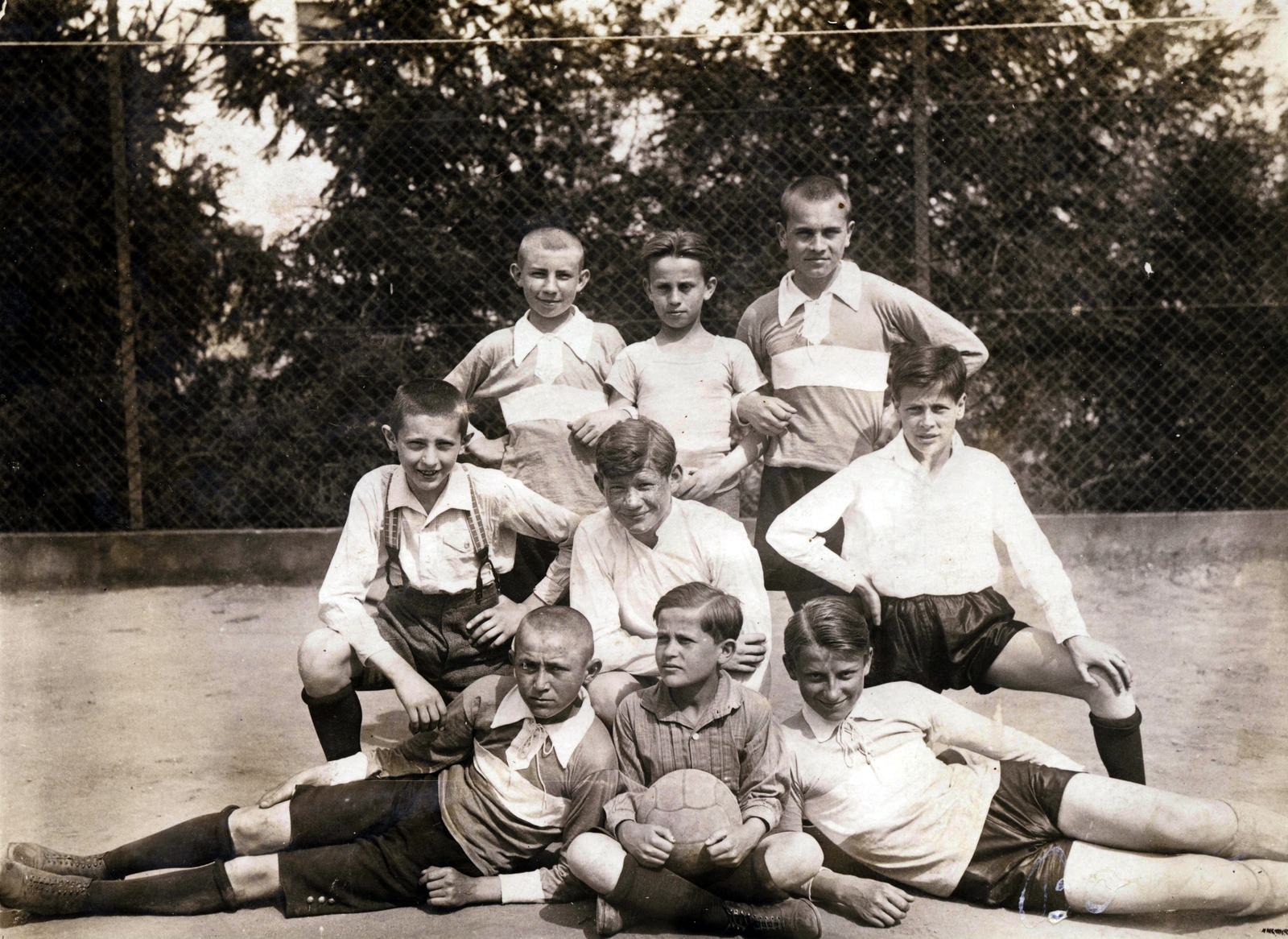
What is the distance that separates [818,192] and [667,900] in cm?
206

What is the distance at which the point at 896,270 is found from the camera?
169 inches

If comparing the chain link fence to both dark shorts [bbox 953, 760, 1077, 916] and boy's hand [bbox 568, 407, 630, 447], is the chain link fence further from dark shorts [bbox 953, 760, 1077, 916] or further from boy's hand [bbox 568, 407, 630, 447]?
dark shorts [bbox 953, 760, 1077, 916]

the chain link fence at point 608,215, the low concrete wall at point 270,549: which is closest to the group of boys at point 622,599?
the chain link fence at point 608,215

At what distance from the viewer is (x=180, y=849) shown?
323 centimetres

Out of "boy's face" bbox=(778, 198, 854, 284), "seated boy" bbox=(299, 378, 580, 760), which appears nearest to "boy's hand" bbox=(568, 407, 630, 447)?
"seated boy" bbox=(299, 378, 580, 760)

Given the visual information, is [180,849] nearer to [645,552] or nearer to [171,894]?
[171,894]

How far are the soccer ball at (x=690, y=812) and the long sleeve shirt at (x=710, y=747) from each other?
0.03 m

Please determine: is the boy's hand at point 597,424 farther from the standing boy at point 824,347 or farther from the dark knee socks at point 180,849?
the dark knee socks at point 180,849

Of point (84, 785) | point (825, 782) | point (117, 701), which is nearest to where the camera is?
point (825, 782)

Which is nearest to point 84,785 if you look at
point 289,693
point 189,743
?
point 189,743

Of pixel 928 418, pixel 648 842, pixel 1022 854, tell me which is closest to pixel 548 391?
pixel 928 418

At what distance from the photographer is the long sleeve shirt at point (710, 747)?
312 cm

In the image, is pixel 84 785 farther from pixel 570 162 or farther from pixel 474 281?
pixel 570 162

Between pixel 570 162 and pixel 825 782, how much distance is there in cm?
223
